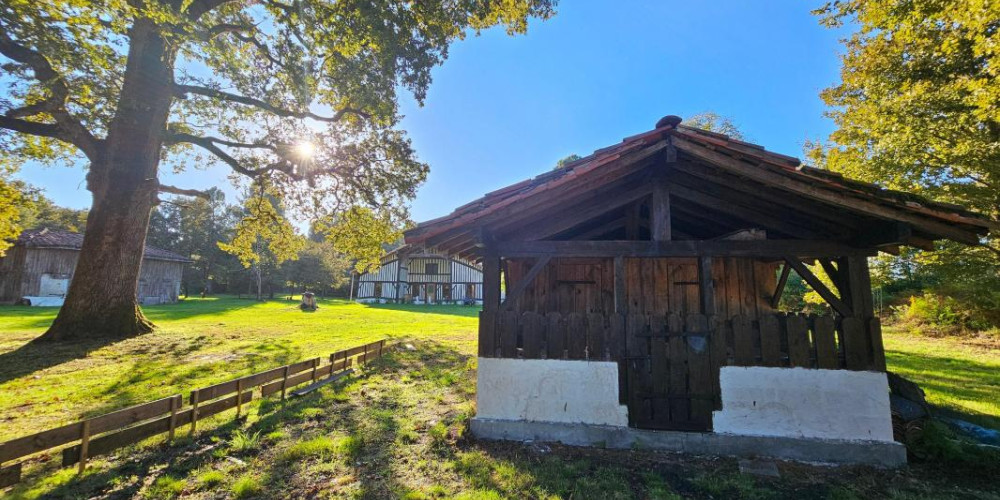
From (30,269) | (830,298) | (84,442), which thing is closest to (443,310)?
(30,269)

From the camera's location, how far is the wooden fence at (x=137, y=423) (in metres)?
3.53

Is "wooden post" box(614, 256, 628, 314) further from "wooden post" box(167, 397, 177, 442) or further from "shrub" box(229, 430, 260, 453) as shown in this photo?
"wooden post" box(167, 397, 177, 442)

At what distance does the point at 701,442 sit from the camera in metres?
4.58

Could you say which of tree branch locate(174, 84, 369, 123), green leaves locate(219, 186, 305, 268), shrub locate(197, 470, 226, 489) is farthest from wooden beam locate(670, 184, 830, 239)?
green leaves locate(219, 186, 305, 268)

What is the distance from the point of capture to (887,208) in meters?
4.10

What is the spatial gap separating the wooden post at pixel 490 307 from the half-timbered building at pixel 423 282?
34.9 m

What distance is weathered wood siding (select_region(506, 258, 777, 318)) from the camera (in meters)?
6.95

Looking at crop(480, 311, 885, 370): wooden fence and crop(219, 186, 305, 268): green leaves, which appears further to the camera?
crop(219, 186, 305, 268): green leaves

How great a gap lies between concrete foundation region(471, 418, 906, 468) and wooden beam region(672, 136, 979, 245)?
2555mm

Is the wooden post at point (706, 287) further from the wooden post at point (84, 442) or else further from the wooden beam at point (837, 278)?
the wooden post at point (84, 442)

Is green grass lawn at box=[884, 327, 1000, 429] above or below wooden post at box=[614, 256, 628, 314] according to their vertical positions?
below

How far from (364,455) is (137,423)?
3.61m

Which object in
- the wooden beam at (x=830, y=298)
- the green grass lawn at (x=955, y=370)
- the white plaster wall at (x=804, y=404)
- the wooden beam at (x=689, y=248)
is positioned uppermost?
the wooden beam at (x=689, y=248)

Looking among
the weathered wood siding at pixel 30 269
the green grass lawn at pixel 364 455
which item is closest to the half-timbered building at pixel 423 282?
the weathered wood siding at pixel 30 269
